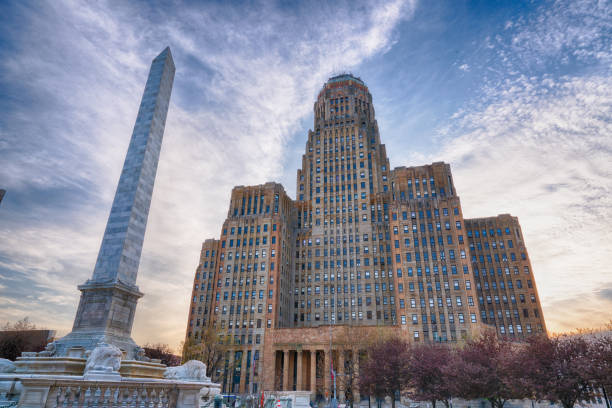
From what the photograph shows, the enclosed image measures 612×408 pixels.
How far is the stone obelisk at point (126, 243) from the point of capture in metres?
21.8

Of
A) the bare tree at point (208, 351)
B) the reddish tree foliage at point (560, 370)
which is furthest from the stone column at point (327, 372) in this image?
the reddish tree foliage at point (560, 370)

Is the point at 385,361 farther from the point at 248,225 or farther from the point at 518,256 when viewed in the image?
the point at 518,256

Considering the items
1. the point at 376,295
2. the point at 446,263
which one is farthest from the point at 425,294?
the point at 376,295

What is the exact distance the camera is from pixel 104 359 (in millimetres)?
16719

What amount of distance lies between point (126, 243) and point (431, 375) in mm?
35832

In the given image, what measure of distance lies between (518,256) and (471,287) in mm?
29279

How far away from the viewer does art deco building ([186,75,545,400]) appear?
84.1 metres

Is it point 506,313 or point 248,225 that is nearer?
point 506,313

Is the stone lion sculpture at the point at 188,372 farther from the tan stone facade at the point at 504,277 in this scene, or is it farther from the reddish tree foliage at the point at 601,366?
the tan stone facade at the point at 504,277

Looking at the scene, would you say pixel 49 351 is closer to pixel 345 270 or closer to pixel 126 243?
pixel 126 243

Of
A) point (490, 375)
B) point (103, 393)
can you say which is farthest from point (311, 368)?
point (103, 393)

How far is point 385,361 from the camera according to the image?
46.8m

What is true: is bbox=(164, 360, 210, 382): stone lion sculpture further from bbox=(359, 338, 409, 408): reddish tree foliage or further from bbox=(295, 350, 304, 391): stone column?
bbox=(295, 350, 304, 391): stone column

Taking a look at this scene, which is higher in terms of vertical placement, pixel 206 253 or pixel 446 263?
pixel 206 253
